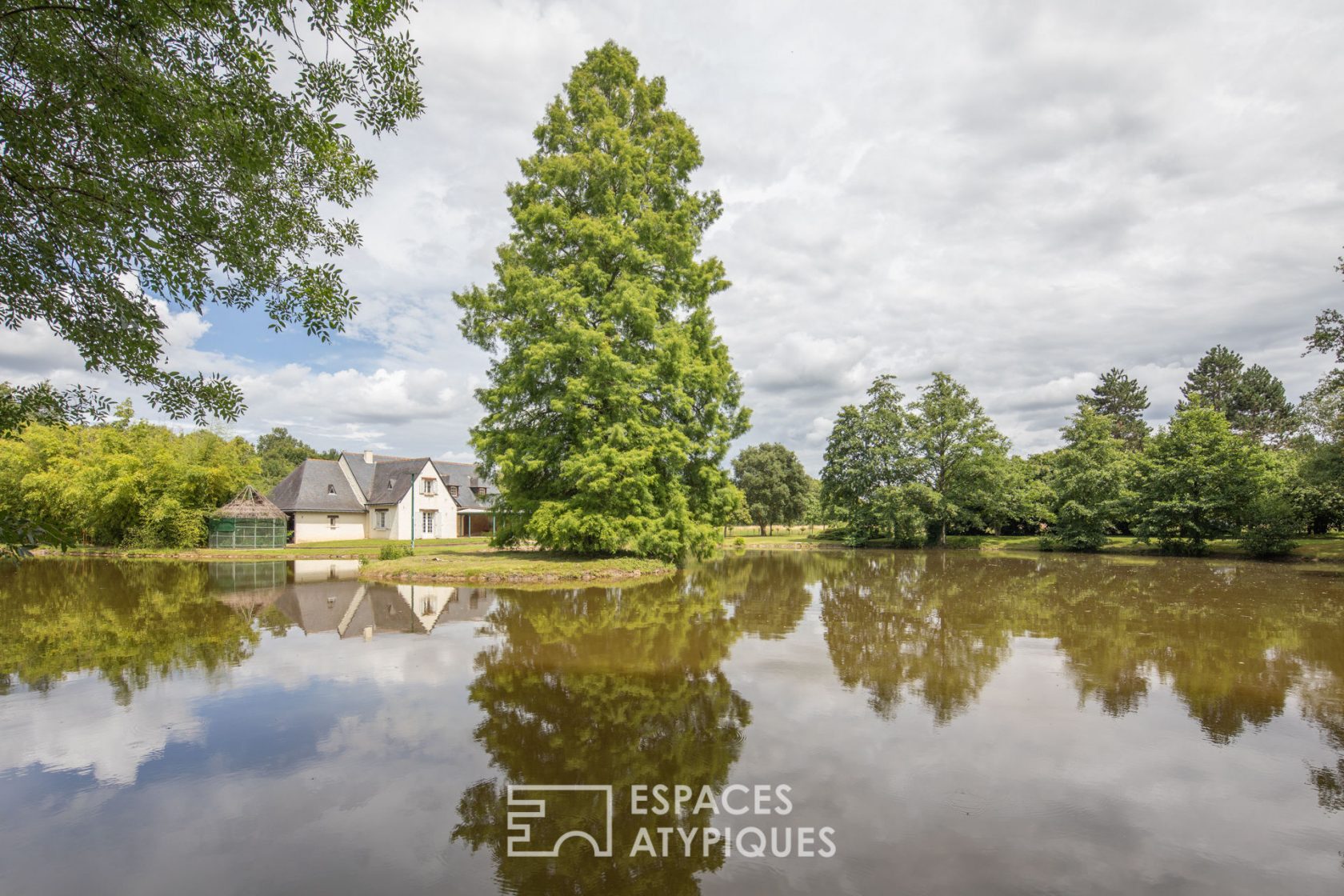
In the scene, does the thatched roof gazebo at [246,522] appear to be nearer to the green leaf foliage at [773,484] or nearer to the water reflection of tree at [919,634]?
the water reflection of tree at [919,634]

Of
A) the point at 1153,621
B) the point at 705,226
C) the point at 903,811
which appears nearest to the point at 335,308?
the point at 903,811

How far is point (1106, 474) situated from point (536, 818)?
38.7 metres

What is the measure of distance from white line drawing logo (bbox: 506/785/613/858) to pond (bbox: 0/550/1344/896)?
0.09ft

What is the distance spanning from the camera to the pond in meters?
3.60

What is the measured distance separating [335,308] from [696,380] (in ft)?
51.5

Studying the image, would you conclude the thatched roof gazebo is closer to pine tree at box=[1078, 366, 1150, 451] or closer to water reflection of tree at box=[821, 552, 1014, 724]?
water reflection of tree at box=[821, 552, 1014, 724]

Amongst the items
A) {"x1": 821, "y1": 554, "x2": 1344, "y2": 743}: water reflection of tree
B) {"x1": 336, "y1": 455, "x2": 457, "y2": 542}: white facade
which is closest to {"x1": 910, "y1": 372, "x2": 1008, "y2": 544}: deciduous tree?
{"x1": 821, "y1": 554, "x2": 1344, "y2": 743}: water reflection of tree

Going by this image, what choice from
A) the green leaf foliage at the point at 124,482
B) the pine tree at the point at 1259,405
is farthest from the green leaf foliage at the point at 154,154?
the pine tree at the point at 1259,405

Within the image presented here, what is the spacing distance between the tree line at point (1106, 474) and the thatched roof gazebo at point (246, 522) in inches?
1358

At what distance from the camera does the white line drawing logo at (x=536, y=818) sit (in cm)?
374

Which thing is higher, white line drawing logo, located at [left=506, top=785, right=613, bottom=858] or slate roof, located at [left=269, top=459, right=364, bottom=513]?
slate roof, located at [left=269, top=459, right=364, bottom=513]

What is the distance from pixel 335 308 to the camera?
527 centimetres

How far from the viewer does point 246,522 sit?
106 feet

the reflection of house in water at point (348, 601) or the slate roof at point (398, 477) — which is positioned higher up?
the slate roof at point (398, 477)
